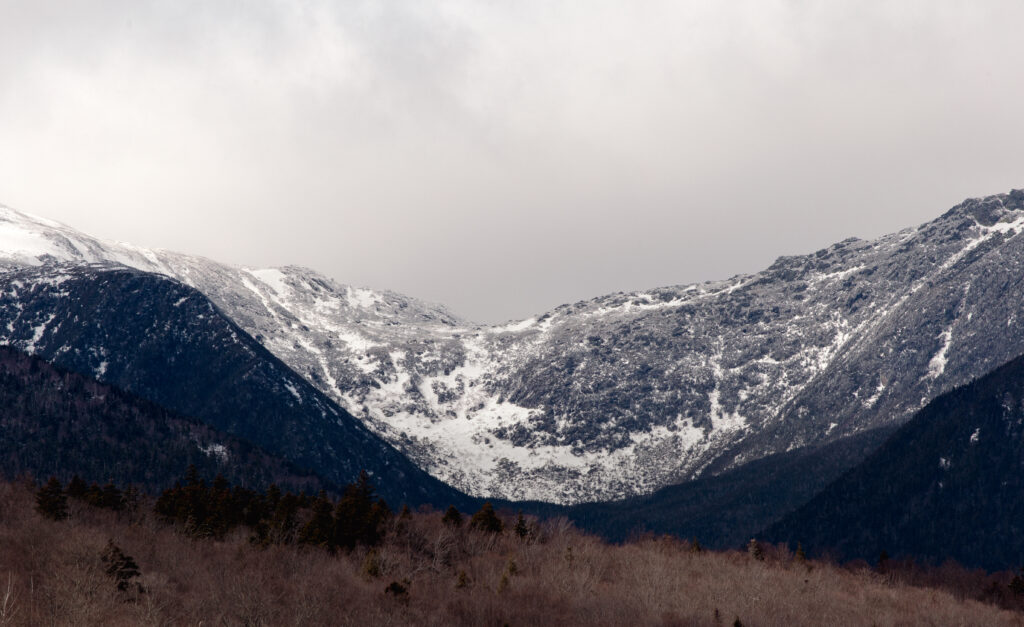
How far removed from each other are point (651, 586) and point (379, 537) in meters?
35.4

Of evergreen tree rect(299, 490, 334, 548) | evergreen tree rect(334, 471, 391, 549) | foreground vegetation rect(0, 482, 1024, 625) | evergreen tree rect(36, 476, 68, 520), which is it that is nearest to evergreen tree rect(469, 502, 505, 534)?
foreground vegetation rect(0, 482, 1024, 625)

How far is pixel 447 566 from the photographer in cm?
11475

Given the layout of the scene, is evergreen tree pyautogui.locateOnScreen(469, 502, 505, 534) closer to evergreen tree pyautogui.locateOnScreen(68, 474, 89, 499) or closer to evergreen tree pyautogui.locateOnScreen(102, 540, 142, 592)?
evergreen tree pyautogui.locateOnScreen(102, 540, 142, 592)

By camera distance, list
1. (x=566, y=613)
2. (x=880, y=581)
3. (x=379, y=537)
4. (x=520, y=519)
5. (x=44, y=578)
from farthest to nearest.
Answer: (x=880, y=581) → (x=520, y=519) → (x=379, y=537) → (x=566, y=613) → (x=44, y=578)

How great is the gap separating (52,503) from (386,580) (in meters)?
41.5

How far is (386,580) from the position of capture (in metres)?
104

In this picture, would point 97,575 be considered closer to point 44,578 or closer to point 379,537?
point 44,578

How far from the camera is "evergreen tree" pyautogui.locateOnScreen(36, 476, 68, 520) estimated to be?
10781cm

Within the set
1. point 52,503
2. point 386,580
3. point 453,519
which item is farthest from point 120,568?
point 453,519

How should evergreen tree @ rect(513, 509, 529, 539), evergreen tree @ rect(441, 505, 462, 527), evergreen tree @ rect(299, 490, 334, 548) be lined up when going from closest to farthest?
evergreen tree @ rect(299, 490, 334, 548), evergreen tree @ rect(513, 509, 529, 539), evergreen tree @ rect(441, 505, 462, 527)

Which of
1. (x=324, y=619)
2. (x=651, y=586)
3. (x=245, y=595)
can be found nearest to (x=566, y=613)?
(x=651, y=586)

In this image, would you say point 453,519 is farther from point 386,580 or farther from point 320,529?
point 386,580

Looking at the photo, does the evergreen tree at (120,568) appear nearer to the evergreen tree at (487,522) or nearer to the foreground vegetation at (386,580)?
the foreground vegetation at (386,580)

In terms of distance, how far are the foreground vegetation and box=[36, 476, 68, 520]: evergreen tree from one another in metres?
0.25
